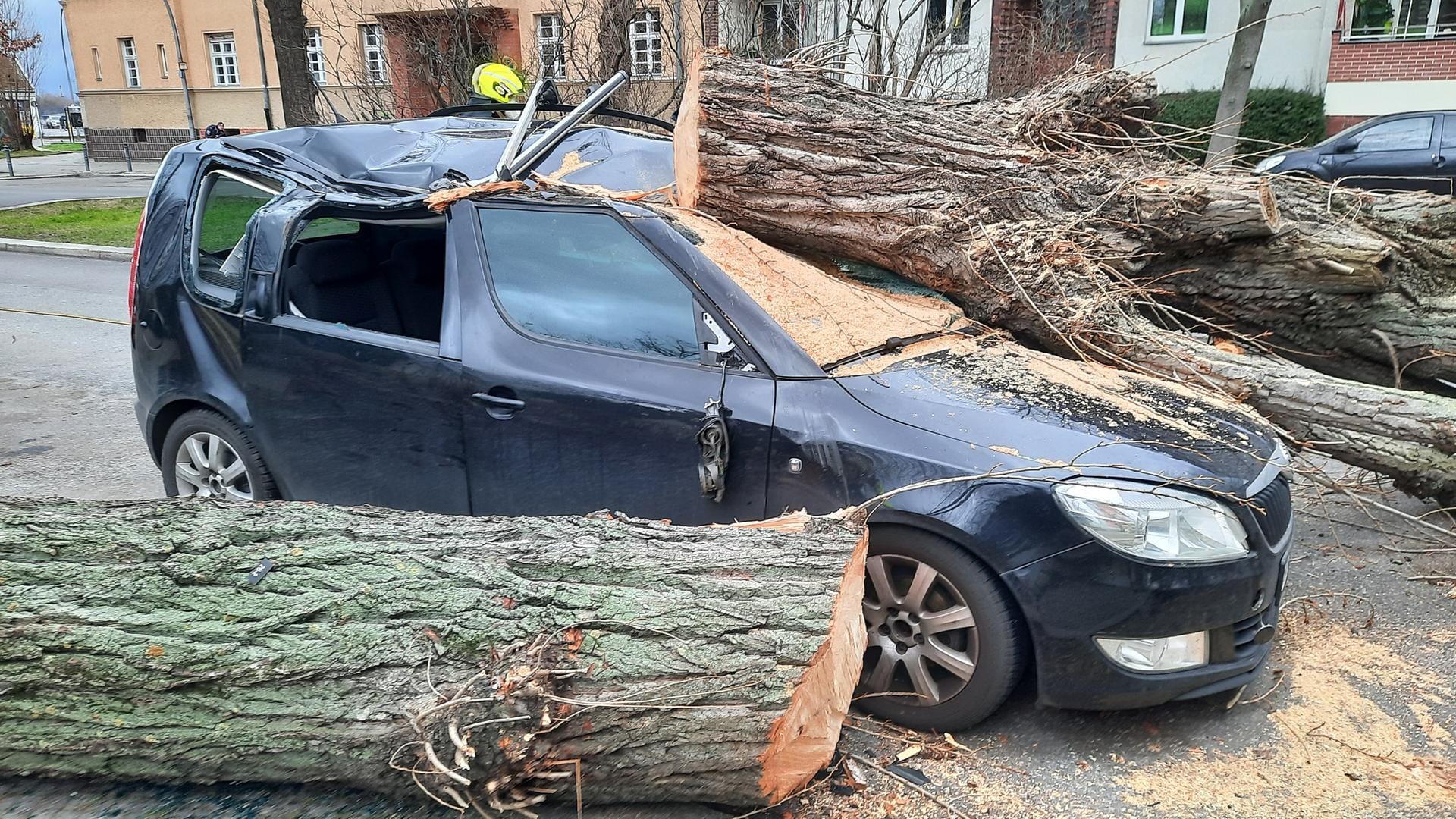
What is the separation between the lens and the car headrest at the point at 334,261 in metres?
4.36

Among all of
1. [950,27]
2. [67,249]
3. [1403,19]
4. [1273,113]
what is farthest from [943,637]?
[1403,19]

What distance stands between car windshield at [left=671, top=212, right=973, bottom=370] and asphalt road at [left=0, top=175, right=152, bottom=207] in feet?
74.2

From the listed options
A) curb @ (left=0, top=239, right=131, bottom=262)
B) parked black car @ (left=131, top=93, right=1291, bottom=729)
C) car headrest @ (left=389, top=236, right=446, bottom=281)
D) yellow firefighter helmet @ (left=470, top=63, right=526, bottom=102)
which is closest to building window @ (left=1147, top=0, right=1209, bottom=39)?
yellow firefighter helmet @ (left=470, top=63, right=526, bottom=102)

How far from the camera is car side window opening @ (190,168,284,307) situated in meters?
4.30

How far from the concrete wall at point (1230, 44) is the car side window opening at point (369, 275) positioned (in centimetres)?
1732

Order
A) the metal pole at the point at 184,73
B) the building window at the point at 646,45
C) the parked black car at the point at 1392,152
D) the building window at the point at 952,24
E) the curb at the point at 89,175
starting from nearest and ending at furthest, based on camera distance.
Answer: the building window at the point at 952,24, the building window at the point at 646,45, the parked black car at the point at 1392,152, the metal pole at the point at 184,73, the curb at the point at 89,175

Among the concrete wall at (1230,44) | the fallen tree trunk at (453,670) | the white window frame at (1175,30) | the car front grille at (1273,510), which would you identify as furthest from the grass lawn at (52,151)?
the car front grille at (1273,510)

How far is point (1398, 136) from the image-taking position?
13812mm

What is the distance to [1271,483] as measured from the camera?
3.04 metres

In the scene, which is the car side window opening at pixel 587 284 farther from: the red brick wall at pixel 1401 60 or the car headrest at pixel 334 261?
the red brick wall at pixel 1401 60

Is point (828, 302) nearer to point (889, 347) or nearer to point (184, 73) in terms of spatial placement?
point (889, 347)

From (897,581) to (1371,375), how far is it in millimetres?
3180

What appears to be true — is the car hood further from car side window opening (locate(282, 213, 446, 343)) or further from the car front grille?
car side window opening (locate(282, 213, 446, 343))

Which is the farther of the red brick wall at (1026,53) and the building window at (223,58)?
the building window at (223,58)
